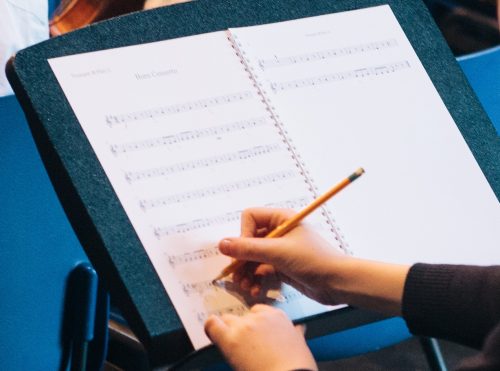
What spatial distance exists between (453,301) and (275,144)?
0.28 metres

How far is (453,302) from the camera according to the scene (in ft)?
3.23

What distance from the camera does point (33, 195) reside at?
121cm

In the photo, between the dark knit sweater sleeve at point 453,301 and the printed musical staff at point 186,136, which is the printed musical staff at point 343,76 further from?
the dark knit sweater sleeve at point 453,301

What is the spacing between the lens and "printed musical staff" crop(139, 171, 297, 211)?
988mm

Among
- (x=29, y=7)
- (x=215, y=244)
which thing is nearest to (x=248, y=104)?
(x=215, y=244)

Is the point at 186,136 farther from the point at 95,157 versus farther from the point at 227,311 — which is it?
the point at 227,311

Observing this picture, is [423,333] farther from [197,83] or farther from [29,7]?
[29,7]

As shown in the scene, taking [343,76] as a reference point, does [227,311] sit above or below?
below

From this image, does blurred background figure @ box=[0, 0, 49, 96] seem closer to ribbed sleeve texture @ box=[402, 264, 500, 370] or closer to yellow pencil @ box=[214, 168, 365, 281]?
yellow pencil @ box=[214, 168, 365, 281]

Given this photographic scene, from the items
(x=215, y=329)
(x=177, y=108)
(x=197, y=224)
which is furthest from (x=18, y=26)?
(x=215, y=329)

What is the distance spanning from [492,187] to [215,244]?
40cm

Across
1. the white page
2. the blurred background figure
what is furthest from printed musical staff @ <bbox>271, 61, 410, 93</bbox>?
the blurred background figure

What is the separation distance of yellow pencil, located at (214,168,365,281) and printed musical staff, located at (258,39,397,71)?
0.22m

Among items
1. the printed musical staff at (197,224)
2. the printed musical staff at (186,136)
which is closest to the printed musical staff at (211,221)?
the printed musical staff at (197,224)
